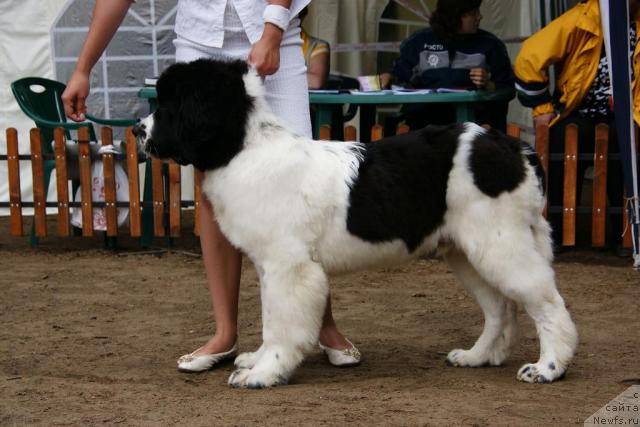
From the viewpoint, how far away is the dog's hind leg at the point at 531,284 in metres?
4.37

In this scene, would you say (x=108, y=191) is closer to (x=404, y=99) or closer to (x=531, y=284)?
(x=404, y=99)

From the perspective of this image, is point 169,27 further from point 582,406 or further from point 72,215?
point 582,406

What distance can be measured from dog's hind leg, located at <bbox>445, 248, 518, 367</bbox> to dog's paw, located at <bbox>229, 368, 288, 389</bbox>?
96 cm

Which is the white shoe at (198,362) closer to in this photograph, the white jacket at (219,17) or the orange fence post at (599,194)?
the white jacket at (219,17)

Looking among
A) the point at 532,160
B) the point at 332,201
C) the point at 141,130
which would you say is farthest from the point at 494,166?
the point at 141,130

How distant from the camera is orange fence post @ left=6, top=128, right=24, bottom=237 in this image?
27.6 feet

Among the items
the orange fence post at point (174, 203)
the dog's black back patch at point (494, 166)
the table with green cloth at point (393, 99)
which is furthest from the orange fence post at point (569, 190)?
the dog's black back patch at point (494, 166)

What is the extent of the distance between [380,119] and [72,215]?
13.2 ft

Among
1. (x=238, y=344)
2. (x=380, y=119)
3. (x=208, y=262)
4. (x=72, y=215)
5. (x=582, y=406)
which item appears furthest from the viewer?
(x=380, y=119)

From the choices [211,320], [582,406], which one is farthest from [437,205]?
[211,320]

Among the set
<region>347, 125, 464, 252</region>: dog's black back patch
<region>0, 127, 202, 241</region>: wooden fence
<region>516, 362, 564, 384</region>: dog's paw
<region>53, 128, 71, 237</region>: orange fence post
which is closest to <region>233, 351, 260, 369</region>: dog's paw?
<region>347, 125, 464, 252</region>: dog's black back patch

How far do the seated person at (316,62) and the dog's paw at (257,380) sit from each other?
4557mm

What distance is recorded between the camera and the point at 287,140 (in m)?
4.34

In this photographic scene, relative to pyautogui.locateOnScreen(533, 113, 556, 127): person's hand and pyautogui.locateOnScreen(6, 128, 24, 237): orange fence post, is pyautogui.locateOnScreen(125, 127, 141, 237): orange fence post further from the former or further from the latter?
pyautogui.locateOnScreen(533, 113, 556, 127): person's hand
